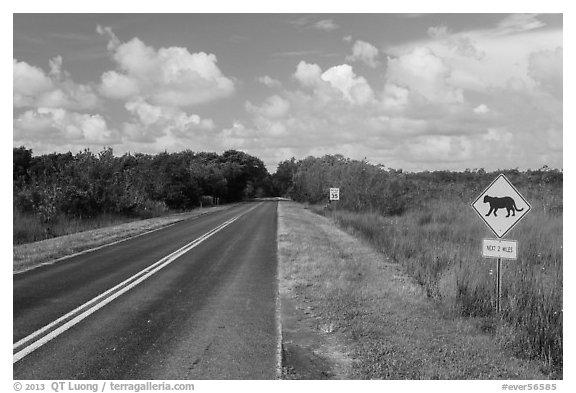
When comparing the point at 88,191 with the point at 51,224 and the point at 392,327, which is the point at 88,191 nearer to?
the point at 51,224

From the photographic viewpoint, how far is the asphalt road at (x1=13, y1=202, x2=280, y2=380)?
591 cm

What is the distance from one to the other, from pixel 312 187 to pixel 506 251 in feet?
186

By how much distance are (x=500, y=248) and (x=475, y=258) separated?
4107mm

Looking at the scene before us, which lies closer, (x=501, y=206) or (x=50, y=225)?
(x=501, y=206)

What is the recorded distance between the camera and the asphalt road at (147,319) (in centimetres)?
591

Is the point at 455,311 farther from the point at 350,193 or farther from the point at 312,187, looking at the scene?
the point at 312,187

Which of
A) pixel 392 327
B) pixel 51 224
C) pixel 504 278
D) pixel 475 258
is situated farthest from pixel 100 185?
pixel 392 327

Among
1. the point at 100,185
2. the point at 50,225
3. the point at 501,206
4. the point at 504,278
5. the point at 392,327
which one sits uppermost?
the point at 100,185

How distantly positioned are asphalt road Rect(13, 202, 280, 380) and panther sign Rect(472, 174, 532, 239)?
434cm

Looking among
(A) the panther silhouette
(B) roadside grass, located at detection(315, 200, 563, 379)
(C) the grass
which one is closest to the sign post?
(A) the panther silhouette

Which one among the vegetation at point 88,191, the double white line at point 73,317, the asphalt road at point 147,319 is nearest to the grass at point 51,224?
the vegetation at point 88,191

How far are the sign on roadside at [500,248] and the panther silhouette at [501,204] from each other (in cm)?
49

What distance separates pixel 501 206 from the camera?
9242 mm

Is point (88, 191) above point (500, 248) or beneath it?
above
